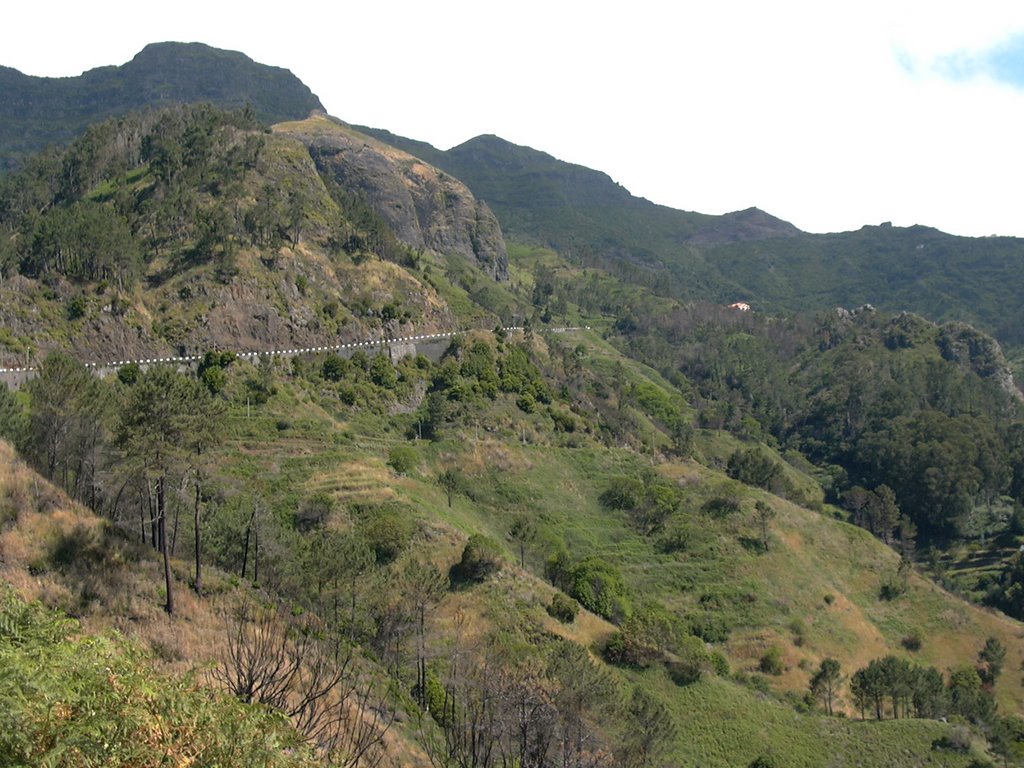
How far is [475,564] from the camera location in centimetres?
4334

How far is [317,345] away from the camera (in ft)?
237

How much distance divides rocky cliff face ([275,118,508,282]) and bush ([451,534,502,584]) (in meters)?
121

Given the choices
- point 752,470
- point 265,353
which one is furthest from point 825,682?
point 265,353

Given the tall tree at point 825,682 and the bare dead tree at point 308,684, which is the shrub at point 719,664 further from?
the bare dead tree at point 308,684

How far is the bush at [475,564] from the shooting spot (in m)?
43.3

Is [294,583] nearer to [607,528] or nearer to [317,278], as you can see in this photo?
[607,528]

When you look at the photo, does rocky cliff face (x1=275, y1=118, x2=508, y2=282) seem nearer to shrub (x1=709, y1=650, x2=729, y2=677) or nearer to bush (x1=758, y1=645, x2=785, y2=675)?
bush (x1=758, y1=645, x2=785, y2=675)

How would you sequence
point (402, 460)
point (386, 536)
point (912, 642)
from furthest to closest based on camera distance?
point (912, 642) < point (402, 460) < point (386, 536)

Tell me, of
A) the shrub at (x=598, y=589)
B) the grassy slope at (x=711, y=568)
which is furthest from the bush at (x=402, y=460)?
the shrub at (x=598, y=589)

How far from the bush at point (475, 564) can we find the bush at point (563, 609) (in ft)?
12.9

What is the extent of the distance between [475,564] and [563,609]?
5801 mm

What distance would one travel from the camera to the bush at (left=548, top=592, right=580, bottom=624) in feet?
141

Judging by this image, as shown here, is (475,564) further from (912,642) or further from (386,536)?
(912,642)

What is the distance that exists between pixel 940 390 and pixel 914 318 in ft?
118
